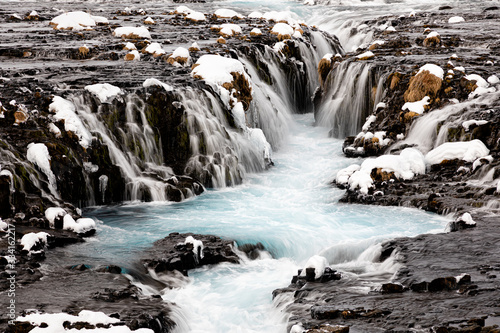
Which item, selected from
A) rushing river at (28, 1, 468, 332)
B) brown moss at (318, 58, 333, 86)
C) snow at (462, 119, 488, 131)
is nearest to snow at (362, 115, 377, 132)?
rushing river at (28, 1, 468, 332)

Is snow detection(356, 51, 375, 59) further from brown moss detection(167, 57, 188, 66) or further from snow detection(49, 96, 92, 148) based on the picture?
snow detection(49, 96, 92, 148)

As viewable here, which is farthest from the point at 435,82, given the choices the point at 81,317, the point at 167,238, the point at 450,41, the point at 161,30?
the point at 161,30

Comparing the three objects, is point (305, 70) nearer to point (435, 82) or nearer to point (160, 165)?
point (435, 82)

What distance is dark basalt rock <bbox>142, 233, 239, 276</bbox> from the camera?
30.4ft

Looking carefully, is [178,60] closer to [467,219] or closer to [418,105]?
[418,105]

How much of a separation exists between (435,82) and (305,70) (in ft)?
27.8

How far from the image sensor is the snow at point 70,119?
499 inches

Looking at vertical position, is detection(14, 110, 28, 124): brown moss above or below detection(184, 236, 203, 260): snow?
above

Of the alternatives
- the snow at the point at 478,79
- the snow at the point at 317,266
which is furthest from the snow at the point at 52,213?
the snow at the point at 478,79

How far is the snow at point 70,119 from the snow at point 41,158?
122cm

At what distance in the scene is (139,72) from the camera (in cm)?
1689

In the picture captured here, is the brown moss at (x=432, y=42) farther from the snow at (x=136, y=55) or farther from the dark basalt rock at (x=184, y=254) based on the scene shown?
the dark basalt rock at (x=184, y=254)

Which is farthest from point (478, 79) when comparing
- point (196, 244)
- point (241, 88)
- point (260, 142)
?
point (196, 244)

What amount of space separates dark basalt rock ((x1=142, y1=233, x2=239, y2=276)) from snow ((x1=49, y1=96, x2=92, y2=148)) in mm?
3706
